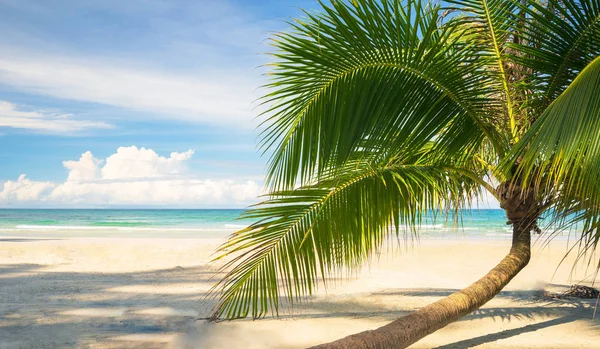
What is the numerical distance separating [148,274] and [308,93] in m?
7.06

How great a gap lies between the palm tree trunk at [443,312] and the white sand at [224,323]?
86 centimetres

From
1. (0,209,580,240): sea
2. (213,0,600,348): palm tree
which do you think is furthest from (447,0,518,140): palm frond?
(0,209,580,240): sea

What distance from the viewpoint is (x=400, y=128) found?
13.0ft

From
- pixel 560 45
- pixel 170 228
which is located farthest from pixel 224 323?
pixel 170 228

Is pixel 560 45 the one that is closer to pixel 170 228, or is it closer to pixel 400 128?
pixel 400 128

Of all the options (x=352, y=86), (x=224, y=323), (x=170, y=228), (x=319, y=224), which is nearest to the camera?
(x=352, y=86)

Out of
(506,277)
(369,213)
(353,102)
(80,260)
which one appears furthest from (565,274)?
(80,260)

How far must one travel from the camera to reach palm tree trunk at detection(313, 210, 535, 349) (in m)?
3.68

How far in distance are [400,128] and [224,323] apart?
3124 millimetres

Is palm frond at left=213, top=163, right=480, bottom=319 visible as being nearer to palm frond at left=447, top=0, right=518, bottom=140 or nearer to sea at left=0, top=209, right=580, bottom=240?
palm frond at left=447, top=0, right=518, bottom=140

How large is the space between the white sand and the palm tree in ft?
3.80

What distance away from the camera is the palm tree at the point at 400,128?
3756 millimetres

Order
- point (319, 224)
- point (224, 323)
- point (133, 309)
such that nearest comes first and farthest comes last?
point (319, 224) < point (224, 323) < point (133, 309)

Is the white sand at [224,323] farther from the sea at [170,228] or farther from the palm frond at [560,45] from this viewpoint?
the sea at [170,228]
